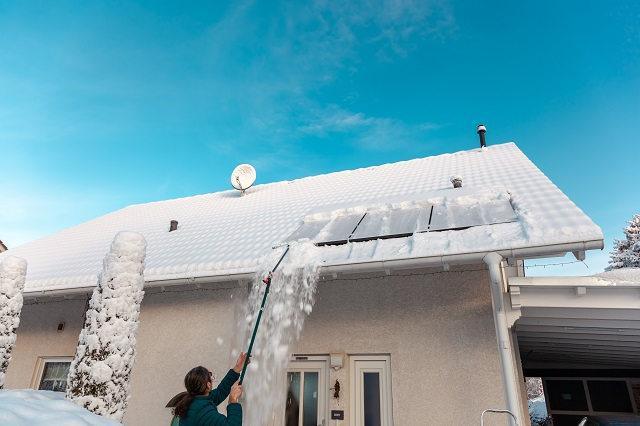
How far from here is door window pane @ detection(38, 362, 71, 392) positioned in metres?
6.73

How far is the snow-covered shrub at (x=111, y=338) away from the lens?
13.1 ft

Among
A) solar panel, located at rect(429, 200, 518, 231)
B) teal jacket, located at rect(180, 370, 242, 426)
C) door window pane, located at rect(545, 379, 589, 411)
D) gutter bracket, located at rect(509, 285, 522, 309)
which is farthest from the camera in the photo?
door window pane, located at rect(545, 379, 589, 411)

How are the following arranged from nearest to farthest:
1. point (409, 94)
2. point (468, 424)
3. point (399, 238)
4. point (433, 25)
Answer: point (468, 424) → point (399, 238) → point (433, 25) → point (409, 94)

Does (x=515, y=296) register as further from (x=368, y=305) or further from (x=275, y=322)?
(x=275, y=322)

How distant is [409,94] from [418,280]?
13.4 m

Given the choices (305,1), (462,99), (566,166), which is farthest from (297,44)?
(566,166)

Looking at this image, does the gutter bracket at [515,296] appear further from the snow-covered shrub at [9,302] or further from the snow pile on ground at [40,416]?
the snow-covered shrub at [9,302]

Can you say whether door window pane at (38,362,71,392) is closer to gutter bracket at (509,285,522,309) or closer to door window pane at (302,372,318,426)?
door window pane at (302,372,318,426)

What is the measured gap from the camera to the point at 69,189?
581 inches

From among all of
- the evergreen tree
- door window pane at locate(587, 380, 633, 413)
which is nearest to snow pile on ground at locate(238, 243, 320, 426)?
door window pane at locate(587, 380, 633, 413)

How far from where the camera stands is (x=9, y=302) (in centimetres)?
549

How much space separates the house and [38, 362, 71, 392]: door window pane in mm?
25

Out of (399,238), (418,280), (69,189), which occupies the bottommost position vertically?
(418,280)

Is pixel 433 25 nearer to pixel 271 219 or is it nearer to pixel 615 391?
pixel 271 219
